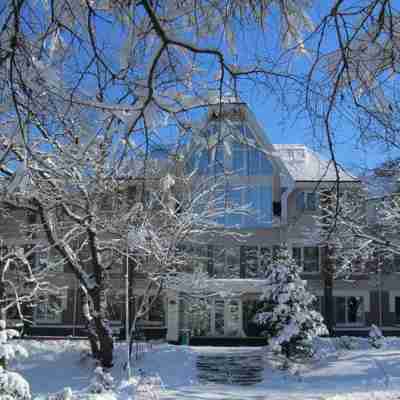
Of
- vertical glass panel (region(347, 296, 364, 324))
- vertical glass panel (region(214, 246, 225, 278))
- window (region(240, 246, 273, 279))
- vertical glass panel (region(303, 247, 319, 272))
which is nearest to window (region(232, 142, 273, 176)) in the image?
window (region(240, 246, 273, 279))

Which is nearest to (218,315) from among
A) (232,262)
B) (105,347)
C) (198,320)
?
(198,320)

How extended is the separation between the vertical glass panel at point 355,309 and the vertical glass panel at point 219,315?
609 centimetres

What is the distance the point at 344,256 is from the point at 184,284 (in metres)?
5.69

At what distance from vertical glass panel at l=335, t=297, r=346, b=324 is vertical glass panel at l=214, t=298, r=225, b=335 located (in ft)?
18.1

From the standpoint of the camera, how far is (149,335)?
83.0ft

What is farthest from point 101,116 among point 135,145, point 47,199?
point 47,199

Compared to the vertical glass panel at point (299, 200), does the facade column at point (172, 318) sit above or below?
below

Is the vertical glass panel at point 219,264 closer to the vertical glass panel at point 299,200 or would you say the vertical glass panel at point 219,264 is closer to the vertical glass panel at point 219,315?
the vertical glass panel at point 219,315

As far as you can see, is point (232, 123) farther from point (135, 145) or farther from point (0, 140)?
point (0, 140)

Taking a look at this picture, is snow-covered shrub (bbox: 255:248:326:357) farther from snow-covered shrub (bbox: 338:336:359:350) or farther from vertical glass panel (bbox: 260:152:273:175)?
vertical glass panel (bbox: 260:152:273:175)

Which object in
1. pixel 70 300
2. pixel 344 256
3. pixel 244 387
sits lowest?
pixel 244 387

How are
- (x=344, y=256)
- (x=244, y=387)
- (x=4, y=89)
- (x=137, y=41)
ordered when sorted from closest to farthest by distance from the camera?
(x=137, y=41), (x=4, y=89), (x=244, y=387), (x=344, y=256)

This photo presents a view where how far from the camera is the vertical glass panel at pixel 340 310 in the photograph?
26.0m

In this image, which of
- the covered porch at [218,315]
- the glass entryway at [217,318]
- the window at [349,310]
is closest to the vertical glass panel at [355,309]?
the window at [349,310]
